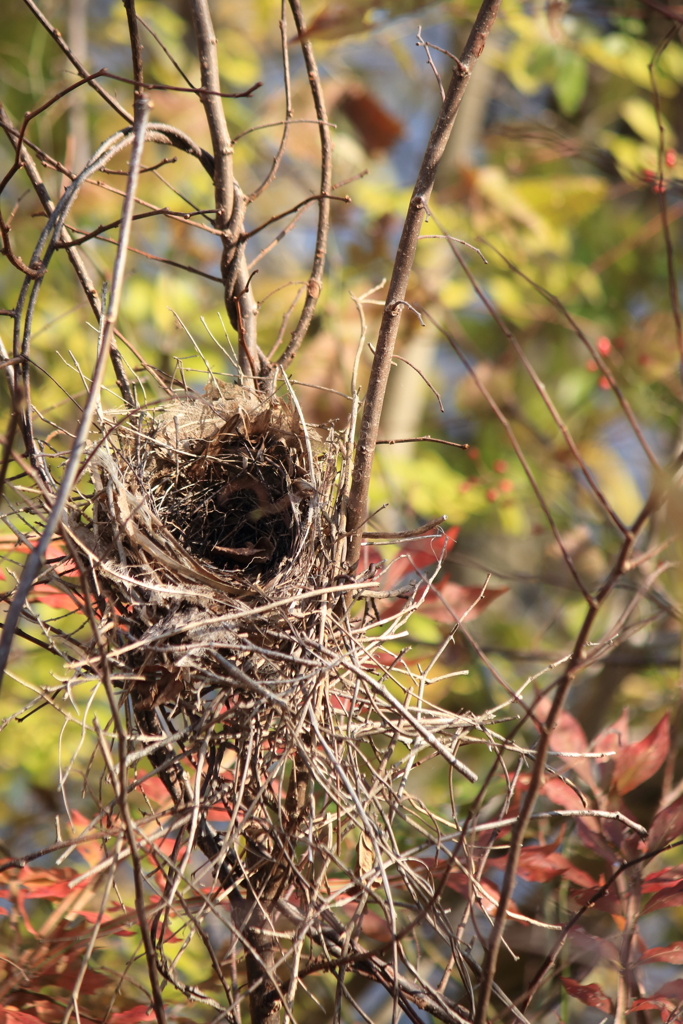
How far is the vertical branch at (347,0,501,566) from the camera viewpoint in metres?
0.85

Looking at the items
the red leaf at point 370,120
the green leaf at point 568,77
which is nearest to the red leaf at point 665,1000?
the green leaf at point 568,77

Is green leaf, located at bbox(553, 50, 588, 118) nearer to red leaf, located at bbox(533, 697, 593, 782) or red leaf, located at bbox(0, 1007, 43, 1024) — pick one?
red leaf, located at bbox(533, 697, 593, 782)

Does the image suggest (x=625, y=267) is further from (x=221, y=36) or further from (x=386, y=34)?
(x=221, y=36)

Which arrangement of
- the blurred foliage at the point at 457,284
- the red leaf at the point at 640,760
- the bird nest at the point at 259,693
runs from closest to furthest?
the bird nest at the point at 259,693 < the red leaf at the point at 640,760 < the blurred foliage at the point at 457,284

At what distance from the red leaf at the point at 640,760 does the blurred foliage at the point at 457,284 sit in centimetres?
50

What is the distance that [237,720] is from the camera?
891mm

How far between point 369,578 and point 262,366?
1.16ft

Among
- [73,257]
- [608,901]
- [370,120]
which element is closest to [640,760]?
[608,901]

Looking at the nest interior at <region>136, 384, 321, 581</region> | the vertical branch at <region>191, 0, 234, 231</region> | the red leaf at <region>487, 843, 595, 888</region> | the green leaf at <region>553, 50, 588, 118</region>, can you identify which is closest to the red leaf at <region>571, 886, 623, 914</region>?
the red leaf at <region>487, 843, 595, 888</region>

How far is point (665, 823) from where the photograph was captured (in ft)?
3.53

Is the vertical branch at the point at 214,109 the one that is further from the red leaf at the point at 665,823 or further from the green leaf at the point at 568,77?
the green leaf at the point at 568,77

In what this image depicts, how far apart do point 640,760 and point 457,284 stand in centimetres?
211

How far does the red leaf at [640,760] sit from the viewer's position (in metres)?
1.23

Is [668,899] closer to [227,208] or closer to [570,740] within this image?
[570,740]
